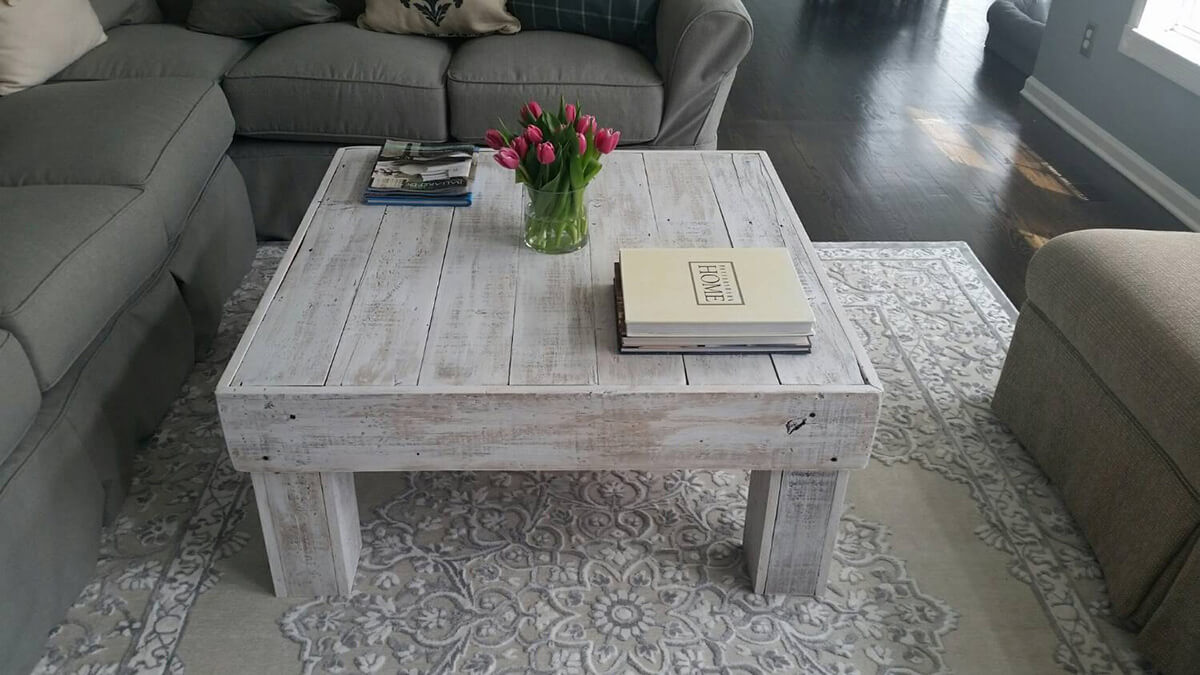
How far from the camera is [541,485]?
1.86 meters

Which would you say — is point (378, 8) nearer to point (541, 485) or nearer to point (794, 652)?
point (541, 485)

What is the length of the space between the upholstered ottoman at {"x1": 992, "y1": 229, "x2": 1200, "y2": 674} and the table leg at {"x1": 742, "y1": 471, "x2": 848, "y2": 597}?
0.51 m

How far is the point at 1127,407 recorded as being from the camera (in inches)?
64.1

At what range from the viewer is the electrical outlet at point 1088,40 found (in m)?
3.61

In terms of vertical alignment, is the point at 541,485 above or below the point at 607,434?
below

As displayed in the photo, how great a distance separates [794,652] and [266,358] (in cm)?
93

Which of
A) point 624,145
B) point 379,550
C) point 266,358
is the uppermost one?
point 266,358

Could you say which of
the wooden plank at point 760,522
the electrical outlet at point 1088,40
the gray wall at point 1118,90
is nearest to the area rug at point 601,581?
the wooden plank at point 760,522

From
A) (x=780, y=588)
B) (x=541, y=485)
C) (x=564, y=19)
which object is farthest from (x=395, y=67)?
(x=780, y=588)

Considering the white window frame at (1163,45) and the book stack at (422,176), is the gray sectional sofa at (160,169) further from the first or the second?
the white window frame at (1163,45)

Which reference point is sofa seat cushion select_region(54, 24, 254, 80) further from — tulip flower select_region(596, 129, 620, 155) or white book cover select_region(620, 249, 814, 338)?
white book cover select_region(620, 249, 814, 338)

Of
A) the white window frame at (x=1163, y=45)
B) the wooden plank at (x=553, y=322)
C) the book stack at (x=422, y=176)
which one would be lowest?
the white window frame at (x=1163, y=45)

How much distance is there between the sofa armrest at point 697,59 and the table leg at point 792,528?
128 centimetres

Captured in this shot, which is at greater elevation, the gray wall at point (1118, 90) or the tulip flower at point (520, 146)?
the tulip flower at point (520, 146)
